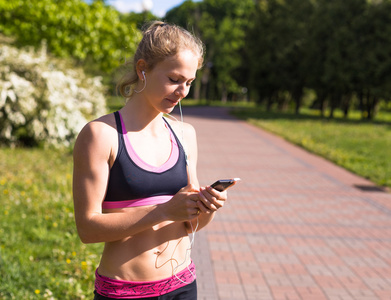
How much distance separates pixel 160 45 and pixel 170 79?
121 mm

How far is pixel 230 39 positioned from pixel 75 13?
138 ft

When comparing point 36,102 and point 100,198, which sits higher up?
point 100,198

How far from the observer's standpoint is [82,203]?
1651 mm

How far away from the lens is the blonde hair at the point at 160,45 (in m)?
1.67

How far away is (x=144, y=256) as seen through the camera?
1.78m

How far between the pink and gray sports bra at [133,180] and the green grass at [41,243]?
2422 mm

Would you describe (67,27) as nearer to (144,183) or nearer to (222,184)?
(144,183)

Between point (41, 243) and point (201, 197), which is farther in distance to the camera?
point (41, 243)

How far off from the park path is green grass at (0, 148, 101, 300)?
115 centimetres

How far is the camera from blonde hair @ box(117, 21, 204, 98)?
1671mm

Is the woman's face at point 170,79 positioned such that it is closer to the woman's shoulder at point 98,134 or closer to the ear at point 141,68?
the ear at point 141,68

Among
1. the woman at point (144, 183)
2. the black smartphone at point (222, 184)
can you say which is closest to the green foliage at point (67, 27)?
the woman at point (144, 183)

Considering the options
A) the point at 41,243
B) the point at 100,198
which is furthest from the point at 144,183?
the point at 41,243

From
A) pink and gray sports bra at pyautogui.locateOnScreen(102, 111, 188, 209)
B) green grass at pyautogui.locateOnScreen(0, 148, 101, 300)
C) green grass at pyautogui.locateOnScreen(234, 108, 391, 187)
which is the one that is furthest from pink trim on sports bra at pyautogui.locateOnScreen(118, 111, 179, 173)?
green grass at pyautogui.locateOnScreen(234, 108, 391, 187)
